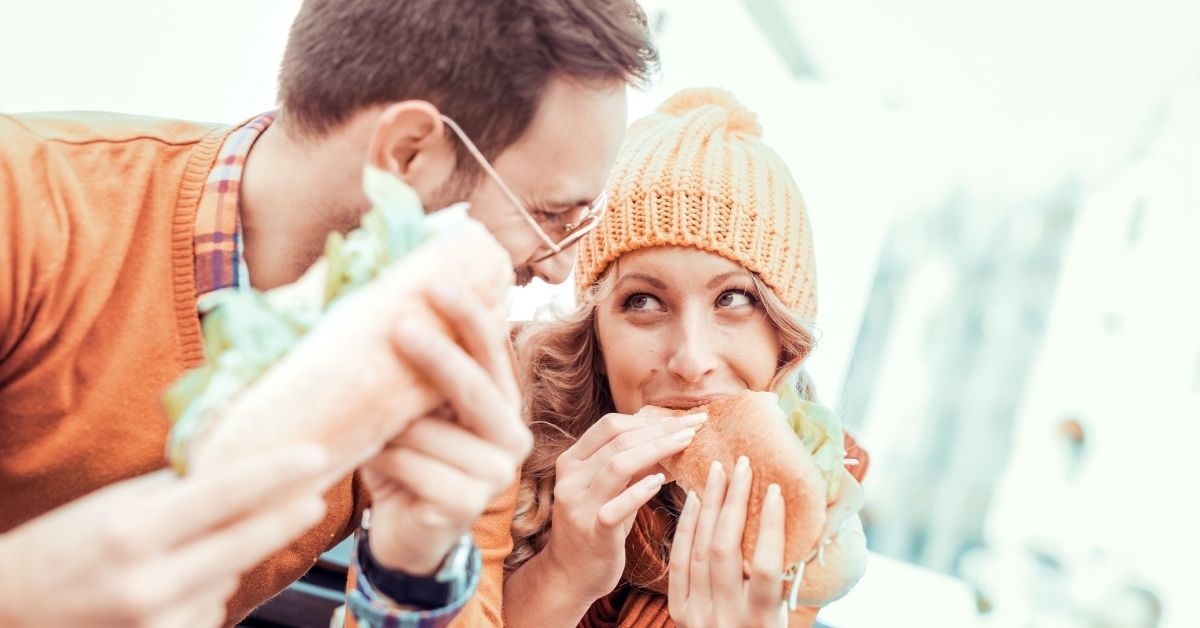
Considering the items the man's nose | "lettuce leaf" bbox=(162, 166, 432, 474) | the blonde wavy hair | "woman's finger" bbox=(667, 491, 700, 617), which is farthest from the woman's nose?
"lettuce leaf" bbox=(162, 166, 432, 474)

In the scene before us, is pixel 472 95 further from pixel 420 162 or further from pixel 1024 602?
pixel 1024 602

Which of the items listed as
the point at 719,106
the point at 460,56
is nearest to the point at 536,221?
the point at 460,56

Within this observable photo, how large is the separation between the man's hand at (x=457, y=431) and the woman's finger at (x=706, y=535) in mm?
849

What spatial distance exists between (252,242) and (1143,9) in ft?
17.0

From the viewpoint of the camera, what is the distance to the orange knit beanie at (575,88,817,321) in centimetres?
213

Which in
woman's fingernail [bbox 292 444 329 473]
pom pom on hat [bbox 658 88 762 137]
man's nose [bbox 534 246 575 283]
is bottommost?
woman's fingernail [bbox 292 444 329 473]

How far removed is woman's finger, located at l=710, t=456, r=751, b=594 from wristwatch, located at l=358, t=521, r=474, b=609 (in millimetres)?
701

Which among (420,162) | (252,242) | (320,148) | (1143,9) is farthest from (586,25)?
(1143,9)

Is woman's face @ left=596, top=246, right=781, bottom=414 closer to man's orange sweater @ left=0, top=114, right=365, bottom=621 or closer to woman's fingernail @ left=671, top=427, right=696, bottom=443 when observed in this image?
woman's fingernail @ left=671, top=427, right=696, bottom=443

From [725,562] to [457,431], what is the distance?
911 mm

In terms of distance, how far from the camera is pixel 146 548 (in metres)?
0.73

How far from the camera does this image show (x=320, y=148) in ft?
4.75

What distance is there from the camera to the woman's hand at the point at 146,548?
28.5 inches

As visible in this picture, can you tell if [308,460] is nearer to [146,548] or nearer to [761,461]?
[146,548]
